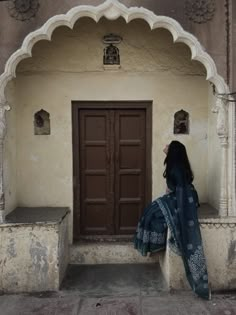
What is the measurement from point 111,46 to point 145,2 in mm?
1189

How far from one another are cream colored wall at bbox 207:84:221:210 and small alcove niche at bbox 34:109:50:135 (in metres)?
2.26

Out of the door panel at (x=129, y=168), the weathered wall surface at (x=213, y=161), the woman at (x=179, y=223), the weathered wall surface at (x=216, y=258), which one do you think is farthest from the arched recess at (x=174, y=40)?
the door panel at (x=129, y=168)

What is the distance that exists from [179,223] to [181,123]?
5.59 feet

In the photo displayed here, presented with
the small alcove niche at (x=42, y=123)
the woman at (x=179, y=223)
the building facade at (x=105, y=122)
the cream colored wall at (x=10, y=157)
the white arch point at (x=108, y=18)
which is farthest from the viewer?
the small alcove niche at (x=42, y=123)

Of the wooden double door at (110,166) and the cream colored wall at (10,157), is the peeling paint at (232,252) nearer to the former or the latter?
the wooden double door at (110,166)

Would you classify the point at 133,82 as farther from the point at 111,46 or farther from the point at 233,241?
the point at 233,241

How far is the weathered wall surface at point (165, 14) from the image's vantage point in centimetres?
418

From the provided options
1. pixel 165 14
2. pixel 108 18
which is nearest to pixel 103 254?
pixel 108 18

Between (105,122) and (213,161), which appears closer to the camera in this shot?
(213,161)

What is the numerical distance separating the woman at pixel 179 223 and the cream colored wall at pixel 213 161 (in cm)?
55

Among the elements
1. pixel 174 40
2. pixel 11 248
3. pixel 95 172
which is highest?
pixel 174 40

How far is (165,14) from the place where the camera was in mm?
4207

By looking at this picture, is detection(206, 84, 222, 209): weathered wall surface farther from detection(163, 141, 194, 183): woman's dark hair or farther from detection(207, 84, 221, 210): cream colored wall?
detection(163, 141, 194, 183): woman's dark hair

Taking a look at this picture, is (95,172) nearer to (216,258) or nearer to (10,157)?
(10,157)
